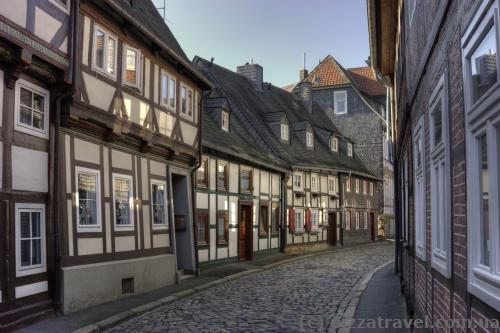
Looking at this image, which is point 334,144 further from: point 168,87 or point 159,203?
point 159,203

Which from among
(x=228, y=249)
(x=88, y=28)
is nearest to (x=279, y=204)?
(x=228, y=249)

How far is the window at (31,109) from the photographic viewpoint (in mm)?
9602

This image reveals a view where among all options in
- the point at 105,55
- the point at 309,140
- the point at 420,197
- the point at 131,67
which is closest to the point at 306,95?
the point at 309,140

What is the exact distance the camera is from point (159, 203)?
1553 cm

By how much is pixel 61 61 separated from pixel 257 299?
665 cm

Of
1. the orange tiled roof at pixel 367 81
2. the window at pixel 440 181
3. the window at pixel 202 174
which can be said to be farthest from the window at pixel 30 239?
the orange tiled roof at pixel 367 81

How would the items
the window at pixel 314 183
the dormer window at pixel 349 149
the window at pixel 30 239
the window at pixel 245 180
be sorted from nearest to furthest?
the window at pixel 30 239, the window at pixel 245 180, the window at pixel 314 183, the dormer window at pixel 349 149

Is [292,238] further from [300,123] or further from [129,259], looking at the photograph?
[129,259]

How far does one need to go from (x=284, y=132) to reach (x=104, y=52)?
65.1ft

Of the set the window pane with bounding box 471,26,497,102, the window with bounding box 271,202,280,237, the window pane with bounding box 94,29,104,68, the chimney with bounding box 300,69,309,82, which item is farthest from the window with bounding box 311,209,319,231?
the window pane with bounding box 471,26,497,102

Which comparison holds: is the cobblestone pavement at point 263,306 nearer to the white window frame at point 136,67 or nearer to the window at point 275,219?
the white window frame at point 136,67

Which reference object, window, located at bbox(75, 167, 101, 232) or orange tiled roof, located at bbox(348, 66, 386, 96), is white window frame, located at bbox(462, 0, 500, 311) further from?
orange tiled roof, located at bbox(348, 66, 386, 96)

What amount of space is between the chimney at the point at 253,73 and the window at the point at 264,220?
1069cm

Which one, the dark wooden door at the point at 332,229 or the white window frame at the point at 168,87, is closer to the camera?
the white window frame at the point at 168,87
